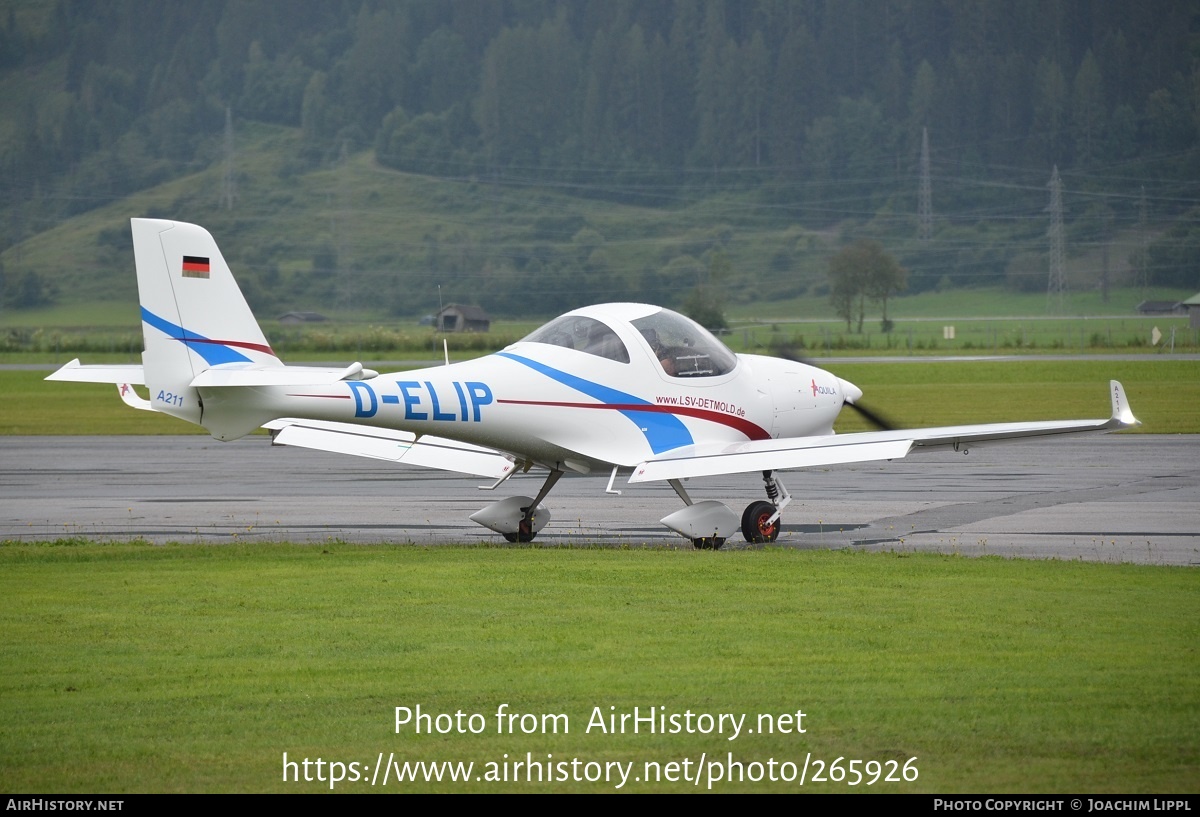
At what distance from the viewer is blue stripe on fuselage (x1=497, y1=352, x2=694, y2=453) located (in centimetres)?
1547

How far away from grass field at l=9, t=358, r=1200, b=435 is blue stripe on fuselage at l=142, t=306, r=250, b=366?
22.4m

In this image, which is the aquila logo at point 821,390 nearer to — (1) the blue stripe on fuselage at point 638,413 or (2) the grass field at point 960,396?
(1) the blue stripe on fuselage at point 638,413

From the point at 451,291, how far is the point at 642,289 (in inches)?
697

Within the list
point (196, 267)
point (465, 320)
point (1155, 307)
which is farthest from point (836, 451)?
point (1155, 307)

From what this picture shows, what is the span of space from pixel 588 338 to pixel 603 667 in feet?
23.0

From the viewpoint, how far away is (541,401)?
15.3 meters

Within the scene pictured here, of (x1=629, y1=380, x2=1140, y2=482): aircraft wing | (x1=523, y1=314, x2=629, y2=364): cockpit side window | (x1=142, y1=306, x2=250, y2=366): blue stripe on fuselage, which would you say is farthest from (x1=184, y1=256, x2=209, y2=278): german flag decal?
(x1=629, y1=380, x2=1140, y2=482): aircraft wing

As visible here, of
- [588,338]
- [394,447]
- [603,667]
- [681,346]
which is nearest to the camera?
[603,667]

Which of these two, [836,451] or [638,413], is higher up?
[638,413]

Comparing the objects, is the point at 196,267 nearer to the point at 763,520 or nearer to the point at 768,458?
the point at 768,458

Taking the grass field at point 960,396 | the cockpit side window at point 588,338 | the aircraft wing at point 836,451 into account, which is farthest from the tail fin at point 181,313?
the grass field at point 960,396

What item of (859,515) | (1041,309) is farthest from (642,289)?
(859,515)

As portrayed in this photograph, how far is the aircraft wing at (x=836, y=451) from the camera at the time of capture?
1495cm

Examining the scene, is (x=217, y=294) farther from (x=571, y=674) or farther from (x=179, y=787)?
(x=179, y=787)
